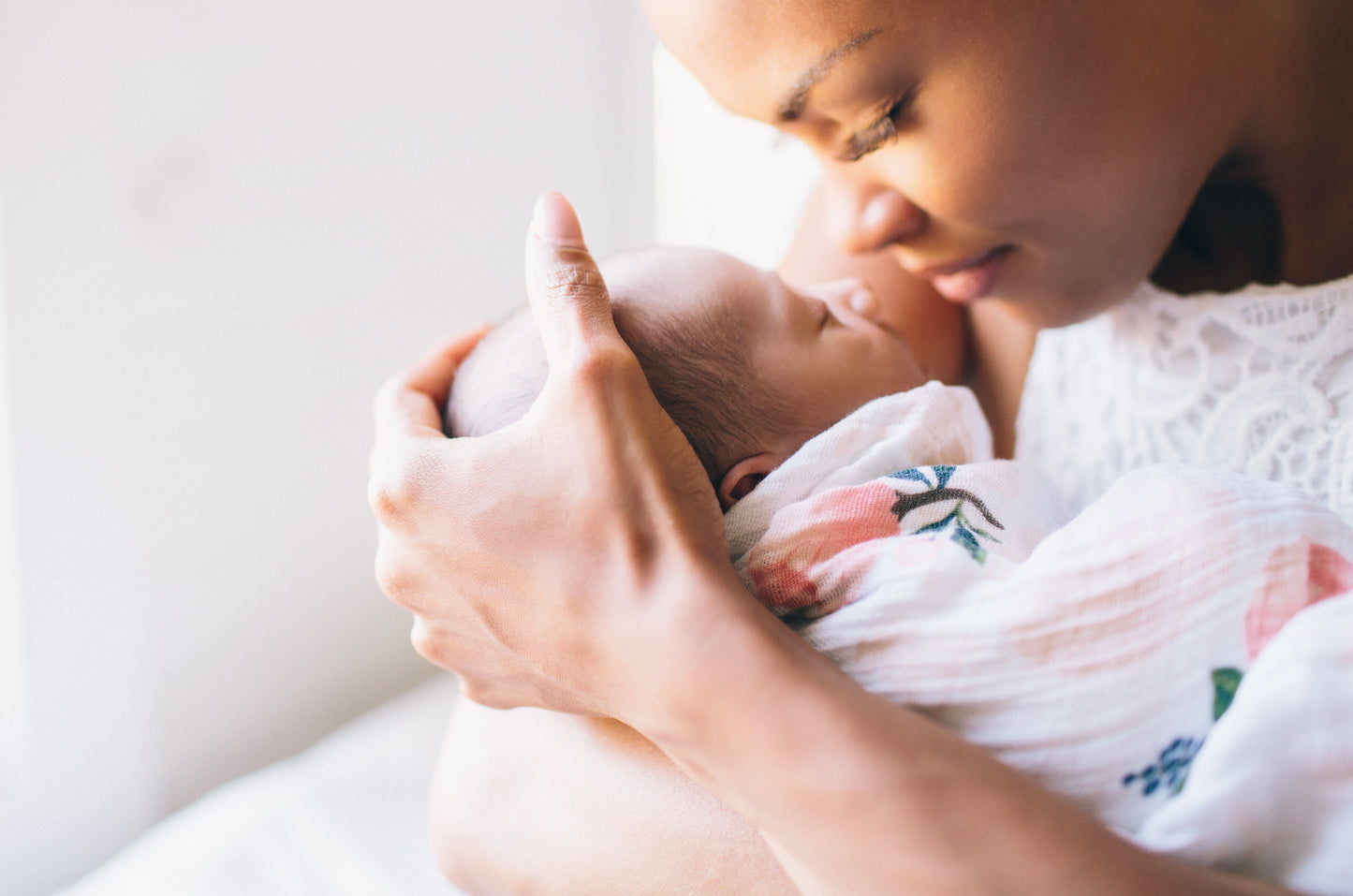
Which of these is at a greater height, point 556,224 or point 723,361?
point 556,224

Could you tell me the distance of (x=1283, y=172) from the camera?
3.28 ft

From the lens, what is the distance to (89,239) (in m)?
1.14

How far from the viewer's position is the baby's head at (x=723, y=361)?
0.81 metres

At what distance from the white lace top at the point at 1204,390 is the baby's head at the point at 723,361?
327mm

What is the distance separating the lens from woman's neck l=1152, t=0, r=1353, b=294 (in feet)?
3.00

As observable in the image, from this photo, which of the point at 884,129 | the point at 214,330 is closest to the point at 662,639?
the point at 884,129

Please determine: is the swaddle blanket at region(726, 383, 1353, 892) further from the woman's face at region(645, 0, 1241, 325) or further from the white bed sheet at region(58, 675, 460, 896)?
the white bed sheet at region(58, 675, 460, 896)

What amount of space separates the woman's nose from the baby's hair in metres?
0.18

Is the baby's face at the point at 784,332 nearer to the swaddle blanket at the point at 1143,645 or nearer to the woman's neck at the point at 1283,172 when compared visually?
the swaddle blanket at the point at 1143,645

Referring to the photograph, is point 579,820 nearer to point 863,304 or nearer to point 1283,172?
point 863,304

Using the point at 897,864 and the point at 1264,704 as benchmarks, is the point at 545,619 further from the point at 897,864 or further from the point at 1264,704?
the point at 1264,704

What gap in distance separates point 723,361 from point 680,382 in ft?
0.19

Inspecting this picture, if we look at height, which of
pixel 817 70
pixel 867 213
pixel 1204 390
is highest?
pixel 817 70

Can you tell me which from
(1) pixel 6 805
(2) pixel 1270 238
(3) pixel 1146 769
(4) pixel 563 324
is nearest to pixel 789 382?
(4) pixel 563 324
